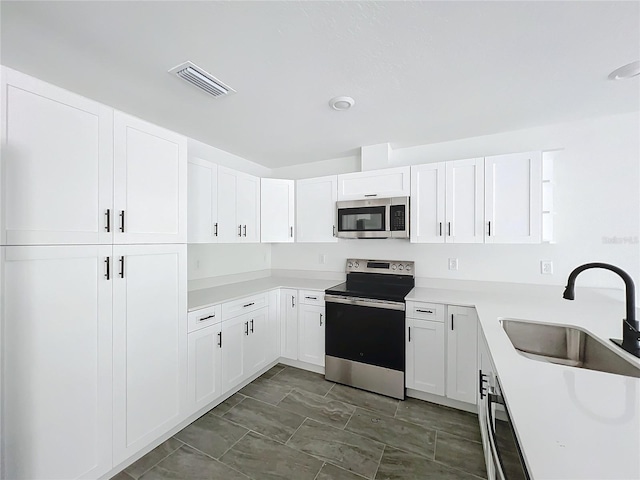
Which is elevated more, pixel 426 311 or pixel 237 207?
pixel 237 207

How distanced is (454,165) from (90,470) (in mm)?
3417

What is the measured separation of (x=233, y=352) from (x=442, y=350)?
189 centimetres

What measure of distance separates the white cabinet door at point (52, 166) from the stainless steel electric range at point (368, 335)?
2.01 metres

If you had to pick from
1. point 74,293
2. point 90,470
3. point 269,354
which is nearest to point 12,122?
point 74,293

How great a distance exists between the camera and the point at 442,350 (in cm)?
232

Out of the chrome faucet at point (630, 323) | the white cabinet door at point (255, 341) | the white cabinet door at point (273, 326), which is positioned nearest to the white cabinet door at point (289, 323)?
the white cabinet door at point (273, 326)

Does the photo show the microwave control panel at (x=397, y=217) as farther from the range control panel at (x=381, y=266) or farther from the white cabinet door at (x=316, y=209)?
the white cabinet door at (x=316, y=209)

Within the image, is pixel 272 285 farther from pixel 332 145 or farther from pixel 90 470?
pixel 90 470

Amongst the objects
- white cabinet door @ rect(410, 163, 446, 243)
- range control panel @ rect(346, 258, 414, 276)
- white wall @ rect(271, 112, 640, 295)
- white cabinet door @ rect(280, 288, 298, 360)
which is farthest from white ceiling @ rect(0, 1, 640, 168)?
white cabinet door @ rect(280, 288, 298, 360)

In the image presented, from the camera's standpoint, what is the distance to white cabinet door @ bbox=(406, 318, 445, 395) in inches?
91.7

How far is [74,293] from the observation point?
1.45m

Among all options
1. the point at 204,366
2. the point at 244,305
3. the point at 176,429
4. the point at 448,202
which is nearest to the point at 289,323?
the point at 244,305

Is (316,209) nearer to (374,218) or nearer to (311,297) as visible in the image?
(374,218)

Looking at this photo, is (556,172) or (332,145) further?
(332,145)
